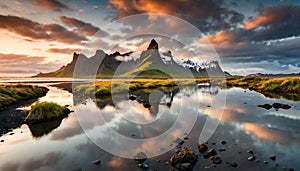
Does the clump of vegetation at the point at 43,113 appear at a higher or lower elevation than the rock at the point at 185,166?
higher

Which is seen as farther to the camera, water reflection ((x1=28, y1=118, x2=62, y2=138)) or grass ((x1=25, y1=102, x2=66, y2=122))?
grass ((x1=25, y1=102, x2=66, y2=122))

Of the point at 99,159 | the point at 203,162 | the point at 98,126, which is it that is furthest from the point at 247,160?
the point at 98,126

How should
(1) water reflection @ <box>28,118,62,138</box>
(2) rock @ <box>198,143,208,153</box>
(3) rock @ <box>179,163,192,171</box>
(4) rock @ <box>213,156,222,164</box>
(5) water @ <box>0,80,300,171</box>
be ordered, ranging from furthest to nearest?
(1) water reflection @ <box>28,118,62,138</box>
(2) rock @ <box>198,143,208,153</box>
(5) water @ <box>0,80,300,171</box>
(4) rock @ <box>213,156,222,164</box>
(3) rock @ <box>179,163,192,171</box>

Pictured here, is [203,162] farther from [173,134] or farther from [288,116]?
[288,116]

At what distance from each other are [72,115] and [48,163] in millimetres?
16203

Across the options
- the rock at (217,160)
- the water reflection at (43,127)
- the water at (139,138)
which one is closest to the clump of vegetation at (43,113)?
the water reflection at (43,127)

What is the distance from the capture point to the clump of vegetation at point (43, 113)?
2562 cm

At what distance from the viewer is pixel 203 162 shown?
1383cm

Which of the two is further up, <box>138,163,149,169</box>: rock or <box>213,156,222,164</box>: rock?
<box>213,156,222,164</box>: rock

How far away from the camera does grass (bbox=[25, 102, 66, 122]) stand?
84.3 feet

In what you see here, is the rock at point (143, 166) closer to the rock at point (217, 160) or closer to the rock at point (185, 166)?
the rock at point (185, 166)

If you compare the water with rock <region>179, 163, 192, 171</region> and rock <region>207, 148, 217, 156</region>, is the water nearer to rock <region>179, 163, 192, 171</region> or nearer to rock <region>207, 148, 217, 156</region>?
rock <region>179, 163, 192, 171</region>

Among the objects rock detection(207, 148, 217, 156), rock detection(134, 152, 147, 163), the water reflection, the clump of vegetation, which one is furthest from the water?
the clump of vegetation

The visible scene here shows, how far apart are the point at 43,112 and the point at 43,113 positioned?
18cm
